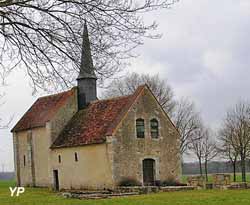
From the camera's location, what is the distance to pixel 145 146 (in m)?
38.7

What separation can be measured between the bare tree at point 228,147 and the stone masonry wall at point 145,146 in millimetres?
11104

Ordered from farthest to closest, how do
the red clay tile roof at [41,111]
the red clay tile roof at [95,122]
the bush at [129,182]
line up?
the red clay tile roof at [41,111] < the red clay tile roof at [95,122] < the bush at [129,182]

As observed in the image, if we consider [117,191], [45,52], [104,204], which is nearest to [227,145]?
[117,191]

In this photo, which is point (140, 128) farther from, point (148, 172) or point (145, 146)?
point (148, 172)

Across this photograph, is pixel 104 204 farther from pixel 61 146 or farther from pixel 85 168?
pixel 61 146

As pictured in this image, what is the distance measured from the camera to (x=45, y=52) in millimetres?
13312

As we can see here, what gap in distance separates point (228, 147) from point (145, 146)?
14738 millimetres

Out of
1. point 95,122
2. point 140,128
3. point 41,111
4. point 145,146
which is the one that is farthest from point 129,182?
point 41,111

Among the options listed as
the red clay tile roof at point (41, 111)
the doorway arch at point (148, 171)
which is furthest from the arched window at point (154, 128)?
the red clay tile roof at point (41, 111)

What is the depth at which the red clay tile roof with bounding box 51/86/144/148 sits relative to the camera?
38031 mm

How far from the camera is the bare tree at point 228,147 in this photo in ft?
164

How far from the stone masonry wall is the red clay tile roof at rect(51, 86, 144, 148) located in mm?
760

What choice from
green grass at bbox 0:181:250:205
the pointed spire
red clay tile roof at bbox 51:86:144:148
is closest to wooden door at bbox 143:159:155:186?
red clay tile roof at bbox 51:86:144:148

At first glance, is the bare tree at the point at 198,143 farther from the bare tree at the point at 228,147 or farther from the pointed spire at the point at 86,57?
the pointed spire at the point at 86,57
